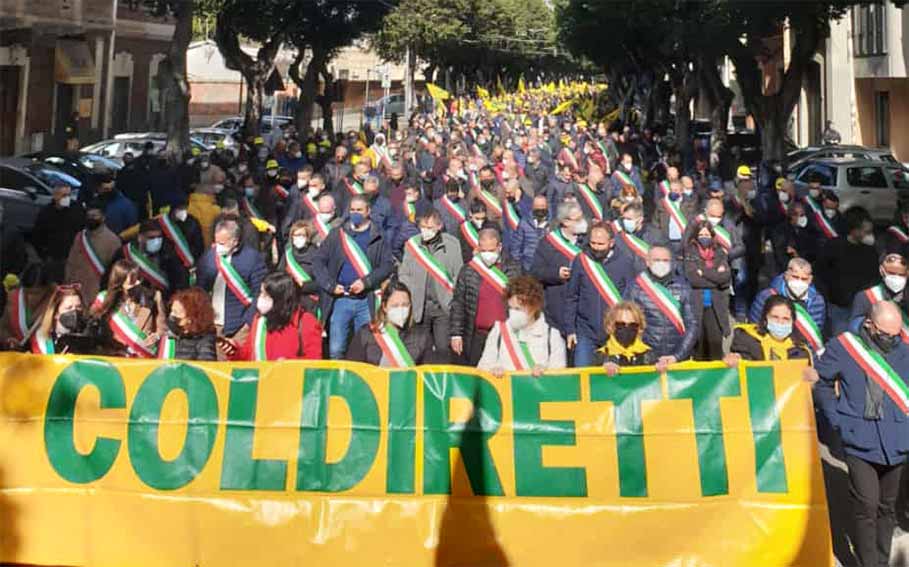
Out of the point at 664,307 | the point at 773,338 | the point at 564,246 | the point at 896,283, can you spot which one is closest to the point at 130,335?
the point at 564,246

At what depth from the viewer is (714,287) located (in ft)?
28.3

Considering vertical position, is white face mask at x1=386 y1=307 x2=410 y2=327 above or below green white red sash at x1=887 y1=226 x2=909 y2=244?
below

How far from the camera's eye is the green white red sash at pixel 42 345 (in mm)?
6164

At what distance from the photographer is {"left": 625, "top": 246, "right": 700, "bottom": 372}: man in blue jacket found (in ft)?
22.1

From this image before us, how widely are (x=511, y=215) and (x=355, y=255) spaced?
323cm

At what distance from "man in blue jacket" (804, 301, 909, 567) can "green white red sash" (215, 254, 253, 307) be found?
4.29 meters

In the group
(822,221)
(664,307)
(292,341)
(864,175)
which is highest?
(864,175)

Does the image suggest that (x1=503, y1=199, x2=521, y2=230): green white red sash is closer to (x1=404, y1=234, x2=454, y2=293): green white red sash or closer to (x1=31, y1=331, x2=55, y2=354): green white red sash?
(x1=404, y1=234, x2=454, y2=293): green white red sash

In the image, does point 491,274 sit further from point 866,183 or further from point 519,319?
point 866,183

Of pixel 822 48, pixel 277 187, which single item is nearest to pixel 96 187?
pixel 277 187

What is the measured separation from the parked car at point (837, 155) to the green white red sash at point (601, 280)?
15.4 m

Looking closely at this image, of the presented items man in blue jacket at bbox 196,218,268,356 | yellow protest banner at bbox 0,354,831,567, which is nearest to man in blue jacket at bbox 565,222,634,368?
yellow protest banner at bbox 0,354,831,567

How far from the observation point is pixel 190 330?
6086 millimetres

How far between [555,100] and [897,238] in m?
45.1
